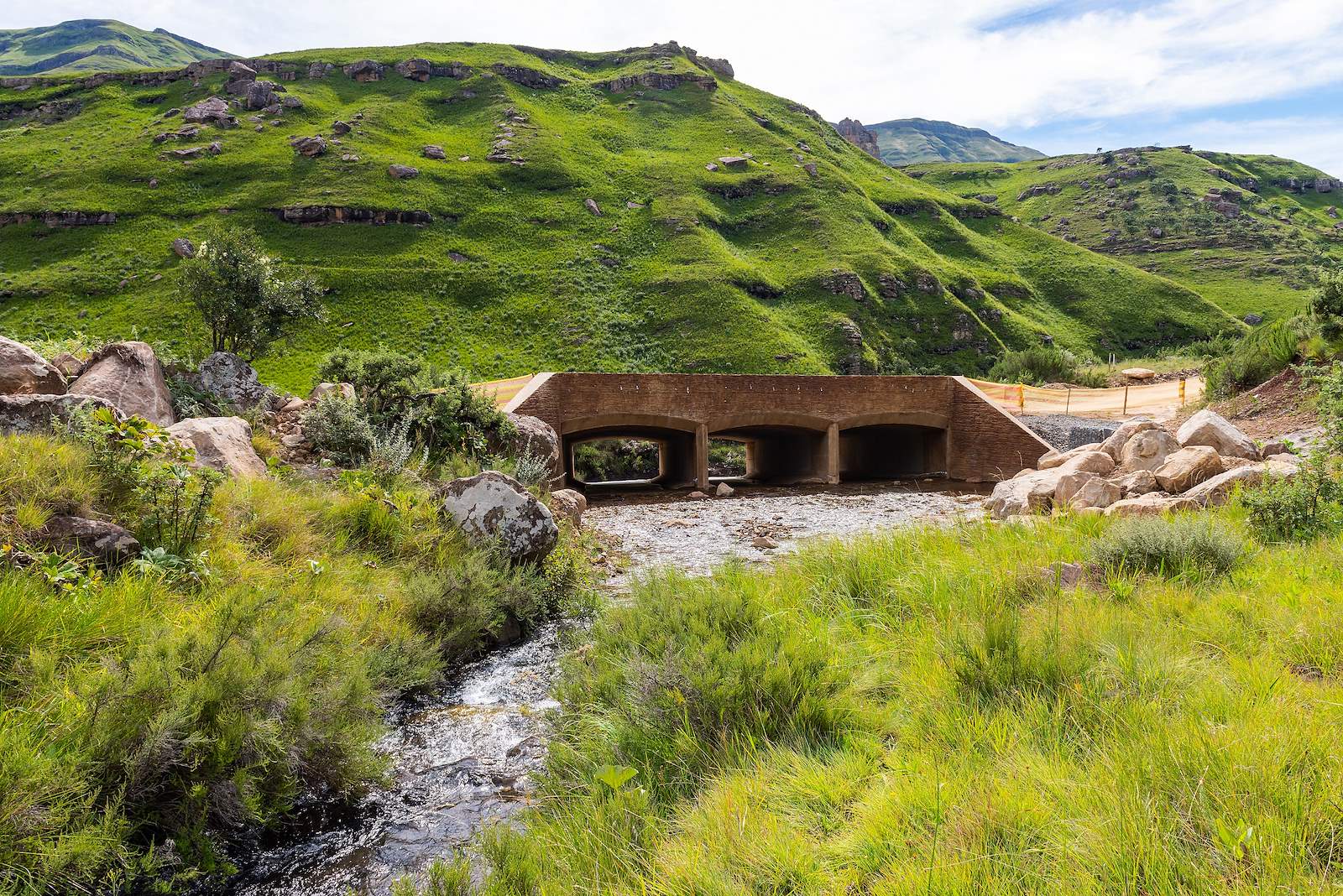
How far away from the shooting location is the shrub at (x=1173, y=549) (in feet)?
17.2

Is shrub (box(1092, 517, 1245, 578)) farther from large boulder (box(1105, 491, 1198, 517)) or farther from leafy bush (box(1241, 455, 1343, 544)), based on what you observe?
large boulder (box(1105, 491, 1198, 517))

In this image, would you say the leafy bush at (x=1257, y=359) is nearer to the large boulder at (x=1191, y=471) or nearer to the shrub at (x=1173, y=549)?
the large boulder at (x=1191, y=471)

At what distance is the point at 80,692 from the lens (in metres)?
3.52

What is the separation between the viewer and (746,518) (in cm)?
1566

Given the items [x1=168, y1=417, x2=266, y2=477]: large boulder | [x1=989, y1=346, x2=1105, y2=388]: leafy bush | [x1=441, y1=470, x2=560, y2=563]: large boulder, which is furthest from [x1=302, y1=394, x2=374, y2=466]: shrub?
[x1=989, y1=346, x2=1105, y2=388]: leafy bush

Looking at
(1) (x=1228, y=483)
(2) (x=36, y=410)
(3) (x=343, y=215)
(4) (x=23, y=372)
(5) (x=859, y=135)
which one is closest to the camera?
(2) (x=36, y=410)

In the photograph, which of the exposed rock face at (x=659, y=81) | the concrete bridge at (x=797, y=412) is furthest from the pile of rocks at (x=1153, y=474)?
the exposed rock face at (x=659, y=81)

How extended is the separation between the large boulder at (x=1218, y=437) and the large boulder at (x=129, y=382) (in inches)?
554

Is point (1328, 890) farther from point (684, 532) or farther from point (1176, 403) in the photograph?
point (1176, 403)

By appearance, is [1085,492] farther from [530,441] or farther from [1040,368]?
[1040,368]

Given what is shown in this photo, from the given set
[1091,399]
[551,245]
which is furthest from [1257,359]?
[551,245]

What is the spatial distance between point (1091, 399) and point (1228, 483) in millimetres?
19540

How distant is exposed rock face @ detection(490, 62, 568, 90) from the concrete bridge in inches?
3095

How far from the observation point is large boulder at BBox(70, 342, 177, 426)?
7.89 metres
